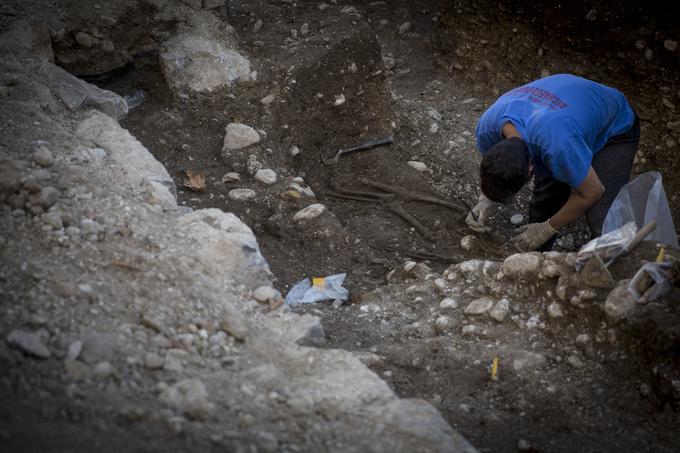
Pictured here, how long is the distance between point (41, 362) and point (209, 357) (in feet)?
1.73

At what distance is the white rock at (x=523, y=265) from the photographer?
2.89 m

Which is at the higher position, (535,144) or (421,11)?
(535,144)

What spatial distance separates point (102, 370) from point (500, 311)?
170 cm

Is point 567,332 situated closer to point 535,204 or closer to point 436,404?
point 436,404

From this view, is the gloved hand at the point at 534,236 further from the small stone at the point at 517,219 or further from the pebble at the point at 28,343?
the pebble at the point at 28,343

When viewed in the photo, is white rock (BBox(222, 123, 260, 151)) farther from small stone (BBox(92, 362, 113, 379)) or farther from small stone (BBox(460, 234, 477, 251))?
small stone (BBox(92, 362, 113, 379))

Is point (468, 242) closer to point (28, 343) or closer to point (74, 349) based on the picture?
point (74, 349)

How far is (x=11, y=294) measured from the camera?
2.05 metres

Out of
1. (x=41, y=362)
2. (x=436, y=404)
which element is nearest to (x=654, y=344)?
(x=436, y=404)

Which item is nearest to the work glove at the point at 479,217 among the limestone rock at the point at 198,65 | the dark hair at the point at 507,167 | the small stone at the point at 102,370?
the dark hair at the point at 507,167

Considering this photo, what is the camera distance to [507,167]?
3.00 meters

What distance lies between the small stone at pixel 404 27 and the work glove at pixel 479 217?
2597 mm

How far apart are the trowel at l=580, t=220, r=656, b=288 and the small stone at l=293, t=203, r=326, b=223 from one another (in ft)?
4.83

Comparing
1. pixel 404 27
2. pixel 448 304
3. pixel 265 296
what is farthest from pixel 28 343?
pixel 404 27
